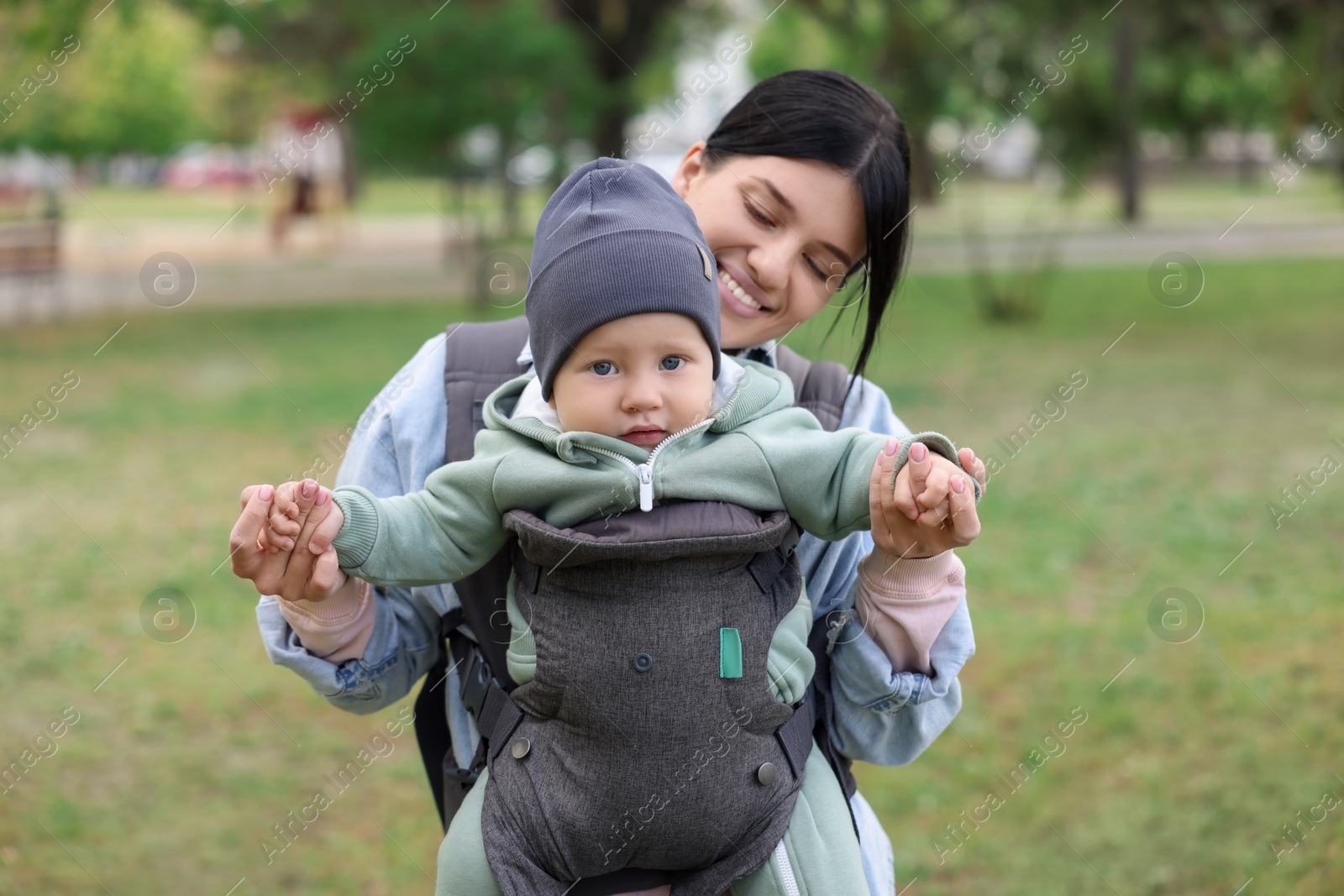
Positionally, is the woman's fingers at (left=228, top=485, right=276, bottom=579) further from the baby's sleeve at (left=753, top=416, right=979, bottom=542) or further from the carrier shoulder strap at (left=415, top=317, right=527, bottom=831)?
the baby's sleeve at (left=753, top=416, right=979, bottom=542)

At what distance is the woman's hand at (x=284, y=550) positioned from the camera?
1.56m

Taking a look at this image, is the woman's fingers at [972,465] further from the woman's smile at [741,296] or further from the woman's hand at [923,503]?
the woman's smile at [741,296]

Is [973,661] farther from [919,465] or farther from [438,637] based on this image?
[919,465]

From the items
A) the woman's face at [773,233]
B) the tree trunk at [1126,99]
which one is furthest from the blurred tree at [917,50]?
the woman's face at [773,233]

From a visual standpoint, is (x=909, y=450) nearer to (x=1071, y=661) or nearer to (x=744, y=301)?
(x=744, y=301)

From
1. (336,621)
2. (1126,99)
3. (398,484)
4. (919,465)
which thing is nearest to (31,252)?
(1126,99)

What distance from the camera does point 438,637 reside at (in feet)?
6.70

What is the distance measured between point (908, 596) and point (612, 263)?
1.95 ft

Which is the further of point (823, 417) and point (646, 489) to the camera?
point (823, 417)

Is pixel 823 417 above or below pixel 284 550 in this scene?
below

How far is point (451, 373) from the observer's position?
1997 millimetres

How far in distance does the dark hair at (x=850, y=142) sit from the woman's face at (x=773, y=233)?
0.02 meters

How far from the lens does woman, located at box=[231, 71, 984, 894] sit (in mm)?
1846

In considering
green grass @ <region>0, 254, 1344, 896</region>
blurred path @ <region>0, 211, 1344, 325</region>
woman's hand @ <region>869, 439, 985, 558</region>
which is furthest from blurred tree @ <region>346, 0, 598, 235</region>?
woman's hand @ <region>869, 439, 985, 558</region>
